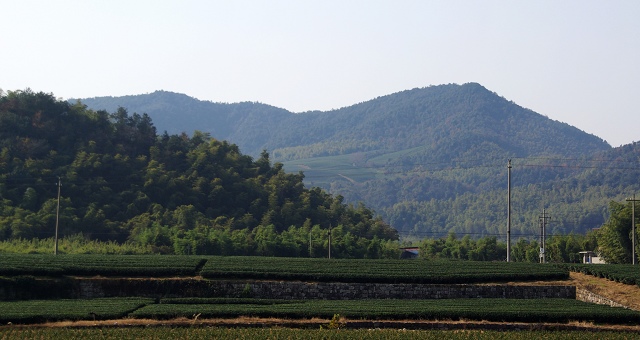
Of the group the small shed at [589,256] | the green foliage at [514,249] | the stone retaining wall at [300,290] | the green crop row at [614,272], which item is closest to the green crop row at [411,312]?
the stone retaining wall at [300,290]

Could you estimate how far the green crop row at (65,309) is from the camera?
1369 inches

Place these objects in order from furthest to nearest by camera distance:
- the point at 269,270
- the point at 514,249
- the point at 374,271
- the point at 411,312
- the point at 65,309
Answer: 1. the point at 514,249
2. the point at 374,271
3. the point at 269,270
4. the point at 65,309
5. the point at 411,312

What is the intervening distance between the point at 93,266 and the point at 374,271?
1410 centimetres

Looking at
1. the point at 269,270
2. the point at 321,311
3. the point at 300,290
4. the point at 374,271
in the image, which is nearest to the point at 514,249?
the point at 374,271

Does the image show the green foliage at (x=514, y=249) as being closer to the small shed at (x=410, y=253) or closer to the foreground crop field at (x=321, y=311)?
the small shed at (x=410, y=253)

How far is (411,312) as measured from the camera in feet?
121

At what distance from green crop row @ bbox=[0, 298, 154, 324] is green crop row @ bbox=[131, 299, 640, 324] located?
0.96 meters

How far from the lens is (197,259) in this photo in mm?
52625

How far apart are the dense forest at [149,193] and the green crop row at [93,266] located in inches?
936

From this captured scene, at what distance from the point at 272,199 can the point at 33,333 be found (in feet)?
208

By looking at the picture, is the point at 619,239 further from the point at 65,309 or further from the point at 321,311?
the point at 65,309

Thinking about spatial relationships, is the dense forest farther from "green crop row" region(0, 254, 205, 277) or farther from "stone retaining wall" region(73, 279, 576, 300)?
"stone retaining wall" region(73, 279, 576, 300)

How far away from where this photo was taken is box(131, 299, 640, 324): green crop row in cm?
3641


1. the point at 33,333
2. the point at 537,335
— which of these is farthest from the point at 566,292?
the point at 33,333
